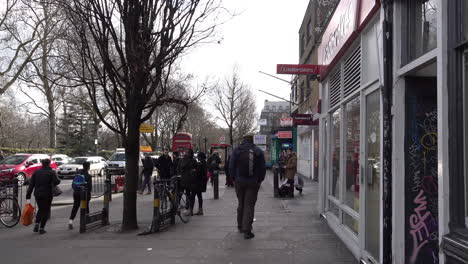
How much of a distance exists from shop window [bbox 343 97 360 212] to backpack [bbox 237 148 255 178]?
169 centimetres

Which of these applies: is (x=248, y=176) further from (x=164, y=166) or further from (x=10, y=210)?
(x=164, y=166)

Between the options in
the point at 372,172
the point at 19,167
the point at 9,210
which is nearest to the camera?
the point at 372,172

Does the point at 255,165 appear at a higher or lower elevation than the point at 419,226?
higher

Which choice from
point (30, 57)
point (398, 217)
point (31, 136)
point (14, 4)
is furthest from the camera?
point (31, 136)

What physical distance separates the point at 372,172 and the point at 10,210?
336 inches

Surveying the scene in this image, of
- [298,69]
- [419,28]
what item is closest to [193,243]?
[419,28]

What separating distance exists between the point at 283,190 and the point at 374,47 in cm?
902

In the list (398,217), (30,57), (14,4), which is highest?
(14,4)

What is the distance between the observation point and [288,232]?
25.8 feet

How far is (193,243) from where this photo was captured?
7.09m

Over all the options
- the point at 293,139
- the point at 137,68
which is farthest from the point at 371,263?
the point at 293,139

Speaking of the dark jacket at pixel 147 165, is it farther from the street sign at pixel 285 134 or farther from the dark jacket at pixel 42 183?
the street sign at pixel 285 134

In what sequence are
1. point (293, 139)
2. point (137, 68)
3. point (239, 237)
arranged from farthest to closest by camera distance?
point (293, 139), point (137, 68), point (239, 237)

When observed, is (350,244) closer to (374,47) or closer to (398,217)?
(398,217)
